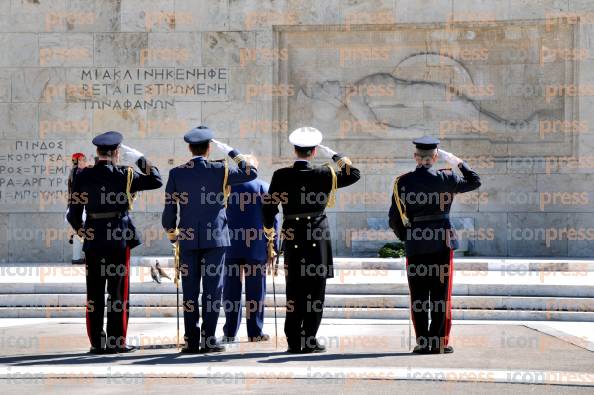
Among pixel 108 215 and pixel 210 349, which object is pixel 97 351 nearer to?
pixel 210 349

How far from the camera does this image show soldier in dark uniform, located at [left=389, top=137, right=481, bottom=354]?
10141mm

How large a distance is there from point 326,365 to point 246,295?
233 centimetres

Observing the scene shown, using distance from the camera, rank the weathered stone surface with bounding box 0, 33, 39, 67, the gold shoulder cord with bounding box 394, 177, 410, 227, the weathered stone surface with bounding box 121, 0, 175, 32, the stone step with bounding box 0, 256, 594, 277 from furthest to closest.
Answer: the weathered stone surface with bounding box 0, 33, 39, 67, the weathered stone surface with bounding box 121, 0, 175, 32, the stone step with bounding box 0, 256, 594, 277, the gold shoulder cord with bounding box 394, 177, 410, 227

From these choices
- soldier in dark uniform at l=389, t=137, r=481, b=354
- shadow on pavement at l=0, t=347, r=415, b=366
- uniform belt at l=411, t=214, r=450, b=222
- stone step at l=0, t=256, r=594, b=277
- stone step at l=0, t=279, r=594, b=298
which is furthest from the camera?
stone step at l=0, t=256, r=594, b=277

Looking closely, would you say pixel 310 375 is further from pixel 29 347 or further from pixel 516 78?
pixel 516 78

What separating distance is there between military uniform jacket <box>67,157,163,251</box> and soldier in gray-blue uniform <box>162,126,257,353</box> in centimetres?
33

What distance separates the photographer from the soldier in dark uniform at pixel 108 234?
10211mm

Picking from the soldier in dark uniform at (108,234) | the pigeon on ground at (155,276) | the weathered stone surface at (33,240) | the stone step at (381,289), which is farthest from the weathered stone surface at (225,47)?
the soldier in dark uniform at (108,234)

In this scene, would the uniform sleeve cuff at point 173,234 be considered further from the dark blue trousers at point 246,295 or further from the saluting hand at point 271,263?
the dark blue trousers at point 246,295

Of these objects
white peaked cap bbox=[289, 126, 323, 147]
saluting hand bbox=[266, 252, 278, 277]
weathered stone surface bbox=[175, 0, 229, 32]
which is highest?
weathered stone surface bbox=[175, 0, 229, 32]

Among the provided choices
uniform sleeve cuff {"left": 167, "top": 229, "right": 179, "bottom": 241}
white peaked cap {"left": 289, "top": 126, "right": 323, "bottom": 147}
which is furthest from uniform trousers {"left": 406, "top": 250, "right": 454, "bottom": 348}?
uniform sleeve cuff {"left": 167, "top": 229, "right": 179, "bottom": 241}

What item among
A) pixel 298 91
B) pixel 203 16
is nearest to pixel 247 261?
pixel 298 91

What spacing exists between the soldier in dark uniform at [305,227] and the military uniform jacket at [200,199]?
380mm

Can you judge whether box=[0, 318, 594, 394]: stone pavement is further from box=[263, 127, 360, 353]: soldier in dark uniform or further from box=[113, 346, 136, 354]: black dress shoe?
box=[263, 127, 360, 353]: soldier in dark uniform
